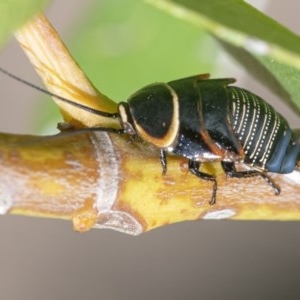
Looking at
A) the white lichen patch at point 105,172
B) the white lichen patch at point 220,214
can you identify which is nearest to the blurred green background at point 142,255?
the white lichen patch at point 220,214

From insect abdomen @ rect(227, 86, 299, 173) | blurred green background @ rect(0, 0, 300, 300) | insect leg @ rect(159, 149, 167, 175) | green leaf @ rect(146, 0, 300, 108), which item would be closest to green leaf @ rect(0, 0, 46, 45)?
green leaf @ rect(146, 0, 300, 108)

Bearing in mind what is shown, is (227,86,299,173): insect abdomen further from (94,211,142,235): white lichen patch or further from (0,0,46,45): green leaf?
(0,0,46,45): green leaf

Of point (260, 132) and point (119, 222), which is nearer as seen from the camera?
point (119, 222)

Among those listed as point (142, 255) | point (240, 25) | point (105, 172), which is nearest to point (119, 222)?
point (105, 172)

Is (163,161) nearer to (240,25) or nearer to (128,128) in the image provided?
(128,128)

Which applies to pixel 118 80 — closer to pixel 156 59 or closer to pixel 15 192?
pixel 156 59

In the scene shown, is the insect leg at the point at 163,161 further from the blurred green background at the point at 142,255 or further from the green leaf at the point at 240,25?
the blurred green background at the point at 142,255

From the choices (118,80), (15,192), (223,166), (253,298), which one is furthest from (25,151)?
(253,298)
